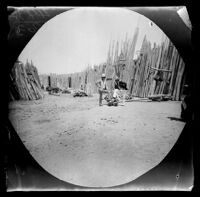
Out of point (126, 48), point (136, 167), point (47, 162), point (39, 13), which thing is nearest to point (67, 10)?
point (39, 13)

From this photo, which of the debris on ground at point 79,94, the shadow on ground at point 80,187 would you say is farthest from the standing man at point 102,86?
the shadow on ground at point 80,187

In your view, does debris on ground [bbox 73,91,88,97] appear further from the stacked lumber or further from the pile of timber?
the pile of timber

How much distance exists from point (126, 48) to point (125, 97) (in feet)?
1.10

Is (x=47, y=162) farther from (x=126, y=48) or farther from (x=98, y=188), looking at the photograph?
(x=126, y=48)

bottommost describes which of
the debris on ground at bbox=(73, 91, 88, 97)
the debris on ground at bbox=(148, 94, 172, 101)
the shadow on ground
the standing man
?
the shadow on ground

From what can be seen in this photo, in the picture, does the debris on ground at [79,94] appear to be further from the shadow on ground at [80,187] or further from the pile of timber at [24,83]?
the shadow on ground at [80,187]

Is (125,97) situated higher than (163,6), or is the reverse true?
(163,6)

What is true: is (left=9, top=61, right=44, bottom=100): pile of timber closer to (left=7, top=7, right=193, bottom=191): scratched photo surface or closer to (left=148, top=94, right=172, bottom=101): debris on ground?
(left=7, top=7, right=193, bottom=191): scratched photo surface

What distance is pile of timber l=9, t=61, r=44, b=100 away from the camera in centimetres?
190

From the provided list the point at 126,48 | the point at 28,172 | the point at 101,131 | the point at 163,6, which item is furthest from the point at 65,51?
the point at 28,172

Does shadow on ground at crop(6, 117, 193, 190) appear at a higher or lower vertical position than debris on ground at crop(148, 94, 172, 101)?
lower

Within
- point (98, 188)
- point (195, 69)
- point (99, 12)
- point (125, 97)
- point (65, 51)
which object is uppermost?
Result: point (99, 12)

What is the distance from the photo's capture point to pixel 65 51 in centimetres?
188

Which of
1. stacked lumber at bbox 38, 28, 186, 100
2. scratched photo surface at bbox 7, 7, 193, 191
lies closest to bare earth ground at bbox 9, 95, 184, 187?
scratched photo surface at bbox 7, 7, 193, 191
